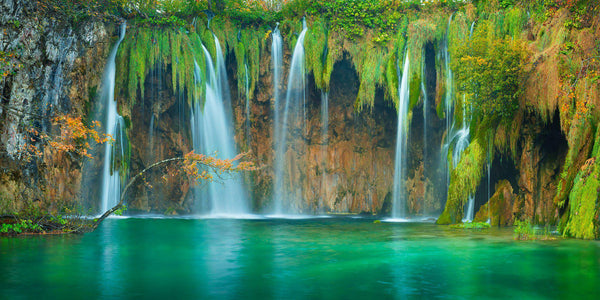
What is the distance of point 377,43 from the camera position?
91.4ft

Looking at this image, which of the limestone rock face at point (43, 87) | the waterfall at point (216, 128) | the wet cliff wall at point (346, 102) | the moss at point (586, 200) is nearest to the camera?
the moss at point (586, 200)

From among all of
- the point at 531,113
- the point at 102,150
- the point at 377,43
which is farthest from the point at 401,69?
the point at 102,150

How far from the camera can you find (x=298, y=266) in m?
12.2

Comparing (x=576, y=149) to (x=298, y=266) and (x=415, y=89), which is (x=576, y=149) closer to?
(x=298, y=266)

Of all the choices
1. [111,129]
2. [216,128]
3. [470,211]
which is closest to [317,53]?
[216,128]

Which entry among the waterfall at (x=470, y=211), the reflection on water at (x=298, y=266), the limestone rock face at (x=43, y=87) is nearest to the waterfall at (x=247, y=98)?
the limestone rock face at (x=43, y=87)

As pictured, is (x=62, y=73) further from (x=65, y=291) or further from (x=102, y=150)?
(x=65, y=291)

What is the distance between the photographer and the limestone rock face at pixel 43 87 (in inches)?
797

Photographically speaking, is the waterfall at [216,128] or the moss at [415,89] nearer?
the moss at [415,89]

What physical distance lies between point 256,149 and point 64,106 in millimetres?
9519

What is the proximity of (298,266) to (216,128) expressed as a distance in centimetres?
1709

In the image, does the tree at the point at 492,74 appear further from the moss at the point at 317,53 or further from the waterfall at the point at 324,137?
the waterfall at the point at 324,137

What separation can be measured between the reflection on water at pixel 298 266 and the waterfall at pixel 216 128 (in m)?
9.96

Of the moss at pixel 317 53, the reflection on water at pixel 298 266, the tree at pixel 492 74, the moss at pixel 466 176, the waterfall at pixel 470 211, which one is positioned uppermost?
the moss at pixel 317 53
